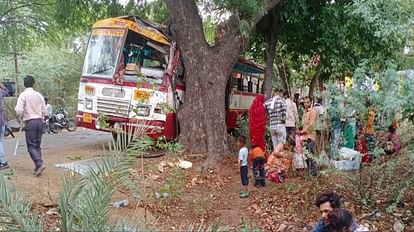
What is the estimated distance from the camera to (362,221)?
255 inches

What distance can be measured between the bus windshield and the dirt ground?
2401mm

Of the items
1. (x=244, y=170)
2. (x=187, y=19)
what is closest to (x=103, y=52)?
(x=187, y=19)

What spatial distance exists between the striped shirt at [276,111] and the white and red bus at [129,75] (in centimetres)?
202

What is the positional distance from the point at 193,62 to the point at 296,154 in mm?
2943

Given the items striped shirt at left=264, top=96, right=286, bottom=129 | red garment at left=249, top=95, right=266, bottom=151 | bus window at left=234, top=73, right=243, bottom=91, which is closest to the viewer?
red garment at left=249, top=95, right=266, bottom=151

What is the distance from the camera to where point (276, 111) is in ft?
31.5

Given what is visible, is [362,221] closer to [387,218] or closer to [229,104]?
[387,218]

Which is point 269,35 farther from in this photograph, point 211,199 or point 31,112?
point 31,112

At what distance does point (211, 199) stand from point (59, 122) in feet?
41.7

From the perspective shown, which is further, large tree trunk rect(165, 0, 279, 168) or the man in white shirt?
the man in white shirt

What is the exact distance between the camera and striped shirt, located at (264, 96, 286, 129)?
9.60 metres

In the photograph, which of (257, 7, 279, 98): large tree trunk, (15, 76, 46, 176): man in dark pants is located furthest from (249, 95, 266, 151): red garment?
(257, 7, 279, 98): large tree trunk

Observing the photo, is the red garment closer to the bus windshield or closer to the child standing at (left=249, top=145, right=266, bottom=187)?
the child standing at (left=249, top=145, right=266, bottom=187)

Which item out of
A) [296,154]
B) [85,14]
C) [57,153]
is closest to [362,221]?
[296,154]
